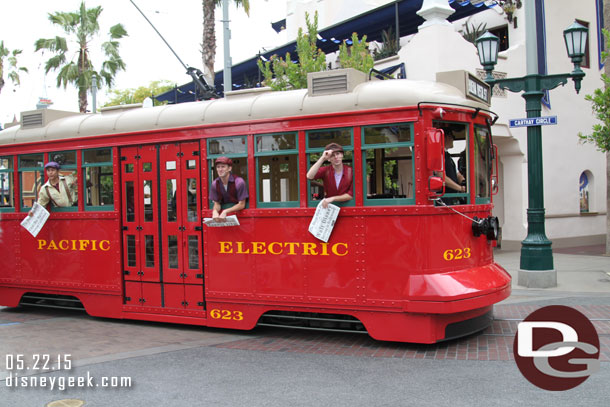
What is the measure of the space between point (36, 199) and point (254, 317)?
4.09 meters

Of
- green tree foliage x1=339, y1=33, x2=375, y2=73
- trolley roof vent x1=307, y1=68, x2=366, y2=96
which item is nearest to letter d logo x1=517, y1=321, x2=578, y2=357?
trolley roof vent x1=307, y1=68, x2=366, y2=96

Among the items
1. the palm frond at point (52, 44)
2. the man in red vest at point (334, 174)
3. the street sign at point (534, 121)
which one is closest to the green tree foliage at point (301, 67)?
the street sign at point (534, 121)

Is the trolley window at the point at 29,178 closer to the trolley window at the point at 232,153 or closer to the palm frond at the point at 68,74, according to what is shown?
the trolley window at the point at 232,153

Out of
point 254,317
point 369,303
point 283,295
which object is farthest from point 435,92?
point 254,317

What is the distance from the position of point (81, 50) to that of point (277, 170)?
2256cm

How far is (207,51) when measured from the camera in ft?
56.4

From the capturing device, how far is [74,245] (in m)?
8.25

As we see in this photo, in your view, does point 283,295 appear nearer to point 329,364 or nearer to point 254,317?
point 254,317

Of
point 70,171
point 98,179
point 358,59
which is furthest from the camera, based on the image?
point 358,59

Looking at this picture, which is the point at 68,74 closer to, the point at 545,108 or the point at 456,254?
the point at 545,108

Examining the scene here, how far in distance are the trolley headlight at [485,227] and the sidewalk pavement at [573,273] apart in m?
2.92

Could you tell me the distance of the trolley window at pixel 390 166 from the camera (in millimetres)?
6203

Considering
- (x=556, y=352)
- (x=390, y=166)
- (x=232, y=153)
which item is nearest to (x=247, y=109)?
(x=232, y=153)

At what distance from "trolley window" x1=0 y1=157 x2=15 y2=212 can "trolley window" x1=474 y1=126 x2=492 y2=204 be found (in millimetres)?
6865
